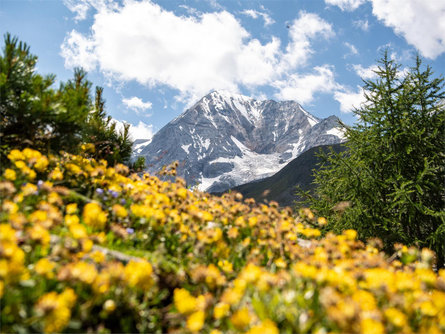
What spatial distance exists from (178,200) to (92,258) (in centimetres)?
224

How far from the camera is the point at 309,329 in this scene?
2.05 m

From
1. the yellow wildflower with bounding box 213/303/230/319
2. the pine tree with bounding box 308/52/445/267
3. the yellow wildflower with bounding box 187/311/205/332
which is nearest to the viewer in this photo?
the yellow wildflower with bounding box 187/311/205/332

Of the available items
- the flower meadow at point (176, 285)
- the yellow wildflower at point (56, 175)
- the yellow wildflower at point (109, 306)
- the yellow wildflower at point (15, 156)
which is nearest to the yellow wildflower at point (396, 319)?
the flower meadow at point (176, 285)

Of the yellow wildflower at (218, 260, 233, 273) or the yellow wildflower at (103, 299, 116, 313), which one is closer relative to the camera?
the yellow wildflower at (103, 299, 116, 313)

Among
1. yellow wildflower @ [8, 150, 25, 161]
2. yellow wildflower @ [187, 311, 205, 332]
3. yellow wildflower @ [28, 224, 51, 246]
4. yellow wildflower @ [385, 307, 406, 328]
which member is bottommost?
yellow wildflower @ [187, 311, 205, 332]

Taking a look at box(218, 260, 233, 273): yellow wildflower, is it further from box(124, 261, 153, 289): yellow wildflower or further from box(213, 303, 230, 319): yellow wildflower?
box(124, 261, 153, 289): yellow wildflower

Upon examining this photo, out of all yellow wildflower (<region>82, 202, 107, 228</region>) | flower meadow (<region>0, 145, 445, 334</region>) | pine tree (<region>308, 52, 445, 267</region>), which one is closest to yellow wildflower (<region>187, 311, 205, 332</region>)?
flower meadow (<region>0, 145, 445, 334</region>)

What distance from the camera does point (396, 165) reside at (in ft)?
28.7

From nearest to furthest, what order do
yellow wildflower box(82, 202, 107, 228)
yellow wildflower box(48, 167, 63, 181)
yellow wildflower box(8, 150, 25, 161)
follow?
yellow wildflower box(82, 202, 107, 228) → yellow wildflower box(8, 150, 25, 161) → yellow wildflower box(48, 167, 63, 181)

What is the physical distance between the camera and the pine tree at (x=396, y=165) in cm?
812

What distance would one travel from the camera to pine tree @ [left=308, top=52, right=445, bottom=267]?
812 centimetres

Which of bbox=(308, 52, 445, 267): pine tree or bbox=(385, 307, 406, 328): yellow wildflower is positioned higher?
bbox=(308, 52, 445, 267): pine tree

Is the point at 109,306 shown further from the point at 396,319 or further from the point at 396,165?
the point at 396,165

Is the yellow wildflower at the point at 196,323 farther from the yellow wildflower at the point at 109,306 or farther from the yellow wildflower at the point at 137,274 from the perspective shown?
the yellow wildflower at the point at 109,306
